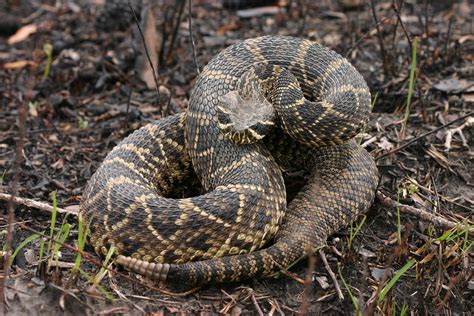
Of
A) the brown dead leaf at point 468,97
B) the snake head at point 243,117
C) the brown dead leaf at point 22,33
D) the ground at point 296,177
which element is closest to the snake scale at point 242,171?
the snake head at point 243,117

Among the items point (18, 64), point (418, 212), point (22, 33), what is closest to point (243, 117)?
point (418, 212)

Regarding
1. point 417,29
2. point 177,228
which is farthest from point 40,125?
point 417,29

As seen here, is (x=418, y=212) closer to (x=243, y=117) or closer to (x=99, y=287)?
(x=243, y=117)

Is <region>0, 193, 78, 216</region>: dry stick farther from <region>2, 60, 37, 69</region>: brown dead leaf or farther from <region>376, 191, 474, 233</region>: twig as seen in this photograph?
<region>2, 60, 37, 69</region>: brown dead leaf

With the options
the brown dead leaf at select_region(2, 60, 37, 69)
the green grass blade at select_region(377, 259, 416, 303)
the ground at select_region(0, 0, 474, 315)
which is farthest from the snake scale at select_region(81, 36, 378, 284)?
the brown dead leaf at select_region(2, 60, 37, 69)

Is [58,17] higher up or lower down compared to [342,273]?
higher up

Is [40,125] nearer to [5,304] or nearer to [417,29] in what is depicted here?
[5,304]
